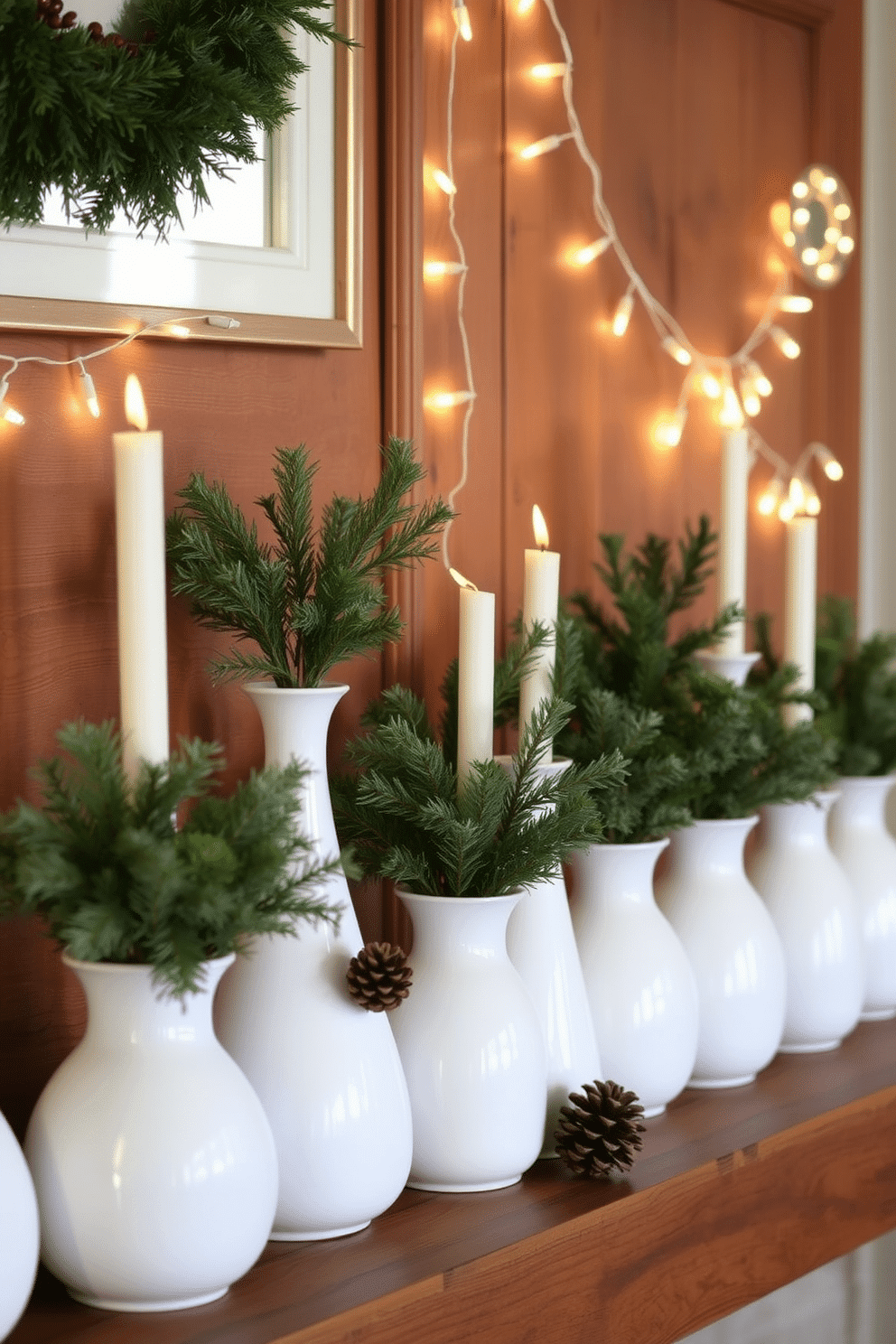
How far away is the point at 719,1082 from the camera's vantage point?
1.08m

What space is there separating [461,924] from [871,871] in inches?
19.8

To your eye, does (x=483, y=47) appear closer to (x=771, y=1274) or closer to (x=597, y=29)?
(x=597, y=29)

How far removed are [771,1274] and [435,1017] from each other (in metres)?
0.32

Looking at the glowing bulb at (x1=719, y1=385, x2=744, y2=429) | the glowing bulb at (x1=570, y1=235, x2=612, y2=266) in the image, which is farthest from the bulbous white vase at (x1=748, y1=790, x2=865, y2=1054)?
the glowing bulb at (x1=570, y1=235, x2=612, y2=266)

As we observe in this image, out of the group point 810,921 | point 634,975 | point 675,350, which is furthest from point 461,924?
point 675,350

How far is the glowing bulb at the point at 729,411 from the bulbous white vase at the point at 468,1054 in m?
0.61

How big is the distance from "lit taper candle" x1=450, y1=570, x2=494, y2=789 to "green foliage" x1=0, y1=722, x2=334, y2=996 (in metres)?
0.17

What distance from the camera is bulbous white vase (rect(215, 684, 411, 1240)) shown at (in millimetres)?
796

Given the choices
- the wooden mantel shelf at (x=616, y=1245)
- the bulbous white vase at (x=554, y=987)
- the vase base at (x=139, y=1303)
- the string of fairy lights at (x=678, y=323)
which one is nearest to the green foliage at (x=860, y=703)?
the string of fairy lights at (x=678, y=323)

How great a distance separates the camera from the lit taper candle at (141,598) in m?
0.76

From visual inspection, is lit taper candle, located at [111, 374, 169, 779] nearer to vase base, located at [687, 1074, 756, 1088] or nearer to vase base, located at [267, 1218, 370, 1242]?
vase base, located at [267, 1218, 370, 1242]

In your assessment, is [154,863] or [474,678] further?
[474,678]

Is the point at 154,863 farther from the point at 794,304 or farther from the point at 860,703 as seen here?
the point at 794,304

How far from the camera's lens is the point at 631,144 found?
1.23 meters
